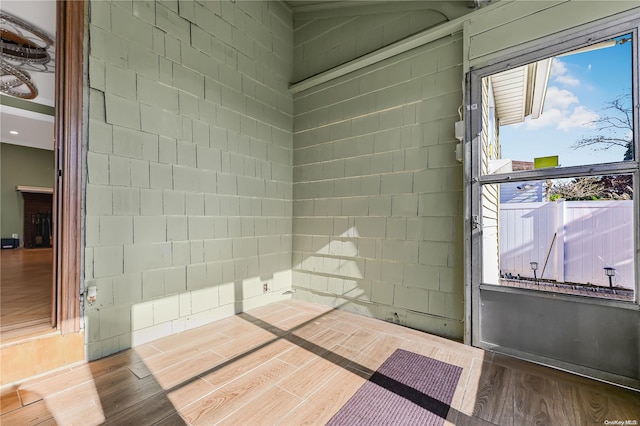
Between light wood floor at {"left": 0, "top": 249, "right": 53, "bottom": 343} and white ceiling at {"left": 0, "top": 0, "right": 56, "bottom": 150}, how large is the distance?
3.04 m


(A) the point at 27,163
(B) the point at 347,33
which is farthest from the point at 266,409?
(A) the point at 27,163

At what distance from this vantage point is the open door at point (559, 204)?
190cm

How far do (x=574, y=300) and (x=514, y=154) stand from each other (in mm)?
1205

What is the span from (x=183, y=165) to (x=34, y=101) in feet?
18.3

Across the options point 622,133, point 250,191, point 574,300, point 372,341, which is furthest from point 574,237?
point 250,191

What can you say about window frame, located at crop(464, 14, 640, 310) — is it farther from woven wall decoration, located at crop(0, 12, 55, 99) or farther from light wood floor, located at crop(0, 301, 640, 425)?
woven wall decoration, located at crop(0, 12, 55, 99)

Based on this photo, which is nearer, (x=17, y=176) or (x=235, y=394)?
(x=235, y=394)

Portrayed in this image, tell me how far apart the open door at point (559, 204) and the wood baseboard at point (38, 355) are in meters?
3.20

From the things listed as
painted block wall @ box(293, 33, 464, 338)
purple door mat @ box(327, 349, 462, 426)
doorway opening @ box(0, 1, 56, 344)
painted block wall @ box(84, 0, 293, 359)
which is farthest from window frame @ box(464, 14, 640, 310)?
doorway opening @ box(0, 1, 56, 344)

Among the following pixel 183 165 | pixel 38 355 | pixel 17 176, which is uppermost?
pixel 17 176

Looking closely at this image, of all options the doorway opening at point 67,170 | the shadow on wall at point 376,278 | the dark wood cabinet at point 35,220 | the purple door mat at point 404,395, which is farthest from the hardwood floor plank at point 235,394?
the dark wood cabinet at point 35,220

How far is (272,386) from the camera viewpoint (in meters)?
1.83

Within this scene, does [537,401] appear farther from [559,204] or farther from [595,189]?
[595,189]

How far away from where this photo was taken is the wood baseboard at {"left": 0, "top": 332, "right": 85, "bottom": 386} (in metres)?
1.81
